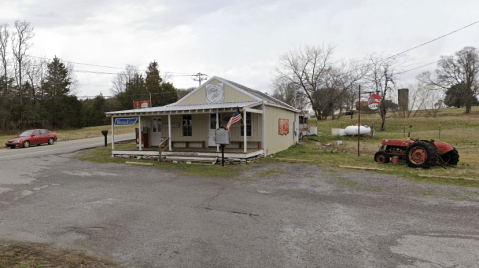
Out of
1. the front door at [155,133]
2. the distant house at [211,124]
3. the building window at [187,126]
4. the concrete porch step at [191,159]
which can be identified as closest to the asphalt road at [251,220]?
the concrete porch step at [191,159]

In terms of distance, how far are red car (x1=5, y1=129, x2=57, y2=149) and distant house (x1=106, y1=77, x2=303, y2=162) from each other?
959 centimetres

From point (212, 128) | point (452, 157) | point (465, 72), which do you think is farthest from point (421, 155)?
point (465, 72)

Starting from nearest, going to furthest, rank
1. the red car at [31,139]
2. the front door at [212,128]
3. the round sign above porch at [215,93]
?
the front door at [212,128], the round sign above porch at [215,93], the red car at [31,139]

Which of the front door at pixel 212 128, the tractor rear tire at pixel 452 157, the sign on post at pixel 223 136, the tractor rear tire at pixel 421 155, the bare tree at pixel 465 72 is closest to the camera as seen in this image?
the tractor rear tire at pixel 421 155

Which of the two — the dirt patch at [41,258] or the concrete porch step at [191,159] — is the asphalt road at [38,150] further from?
the dirt patch at [41,258]

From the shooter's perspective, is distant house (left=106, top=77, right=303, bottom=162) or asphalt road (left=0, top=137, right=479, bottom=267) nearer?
asphalt road (left=0, top=137, right=479, bottom=267)

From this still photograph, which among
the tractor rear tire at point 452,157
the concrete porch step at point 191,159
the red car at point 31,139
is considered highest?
the red car at point 31,139

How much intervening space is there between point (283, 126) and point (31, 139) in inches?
721

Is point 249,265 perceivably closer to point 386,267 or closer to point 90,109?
point 386,267

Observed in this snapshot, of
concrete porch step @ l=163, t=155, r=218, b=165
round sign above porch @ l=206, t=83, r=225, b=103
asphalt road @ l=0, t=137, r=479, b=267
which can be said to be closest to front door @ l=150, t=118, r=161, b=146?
round sign above porch @ l=206, t=83, r=225, b=103

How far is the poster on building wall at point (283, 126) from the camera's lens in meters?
15.5

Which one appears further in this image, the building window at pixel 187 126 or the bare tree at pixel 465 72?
the bare tree at pixel 465 72

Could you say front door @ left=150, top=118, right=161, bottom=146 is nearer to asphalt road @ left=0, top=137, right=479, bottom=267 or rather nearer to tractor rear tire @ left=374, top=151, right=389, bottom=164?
asphalt road @ left=0, top=137, right=479, bottom=267

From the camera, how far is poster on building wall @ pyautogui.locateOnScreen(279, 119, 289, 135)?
15.5 meters
